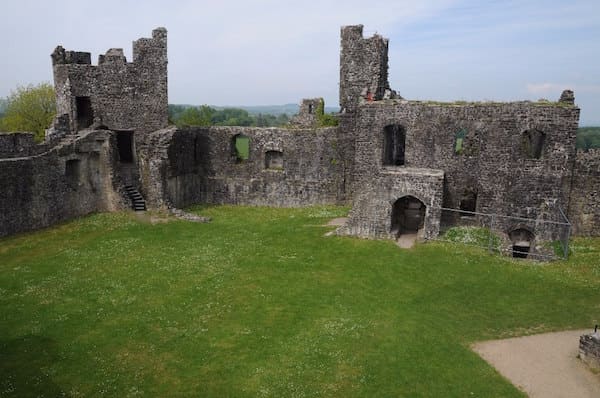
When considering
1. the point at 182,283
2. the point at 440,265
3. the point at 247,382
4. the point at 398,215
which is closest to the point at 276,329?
the point at 247,382

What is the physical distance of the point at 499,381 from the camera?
548 inches

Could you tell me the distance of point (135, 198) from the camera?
Result: 102 feet

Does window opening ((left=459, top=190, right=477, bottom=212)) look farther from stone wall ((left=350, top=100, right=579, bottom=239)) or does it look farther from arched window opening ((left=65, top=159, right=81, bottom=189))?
arched window opening ((left=65, top=159, right=81, bottom=189))

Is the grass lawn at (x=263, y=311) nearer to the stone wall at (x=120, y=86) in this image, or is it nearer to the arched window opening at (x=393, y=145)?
the arched window opening at (x=393, y=145)

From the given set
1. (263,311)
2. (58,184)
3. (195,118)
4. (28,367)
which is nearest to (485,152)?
(263,311)

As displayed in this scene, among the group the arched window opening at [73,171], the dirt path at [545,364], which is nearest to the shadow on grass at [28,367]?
the dirt path at [545,364]

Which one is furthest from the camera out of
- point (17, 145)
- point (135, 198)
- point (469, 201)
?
point (135, 198)

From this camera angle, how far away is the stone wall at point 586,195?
2456 centimetres

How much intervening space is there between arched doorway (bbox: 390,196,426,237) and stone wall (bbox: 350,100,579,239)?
6.04 feet

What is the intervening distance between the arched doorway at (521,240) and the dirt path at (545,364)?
8506mm

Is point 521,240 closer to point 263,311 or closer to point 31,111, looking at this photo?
point 263,311

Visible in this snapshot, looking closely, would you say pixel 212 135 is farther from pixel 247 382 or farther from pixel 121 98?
pixel 247 382

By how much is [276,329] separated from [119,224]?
14285 mm

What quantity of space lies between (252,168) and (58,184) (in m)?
11.6
